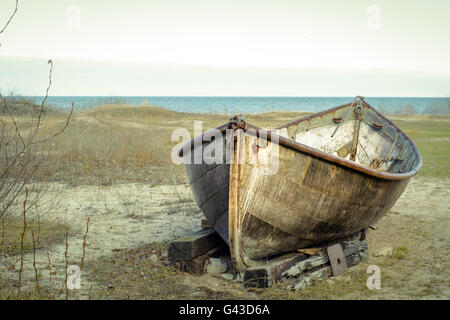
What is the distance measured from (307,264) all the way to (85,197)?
201 inches

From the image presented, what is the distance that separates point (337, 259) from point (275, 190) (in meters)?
1.19

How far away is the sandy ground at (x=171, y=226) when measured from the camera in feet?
14.8

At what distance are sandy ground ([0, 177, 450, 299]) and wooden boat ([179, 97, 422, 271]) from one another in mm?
744

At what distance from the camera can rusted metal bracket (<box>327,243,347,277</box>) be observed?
4.50m

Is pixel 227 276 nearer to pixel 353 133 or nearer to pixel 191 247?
pixel 191 247

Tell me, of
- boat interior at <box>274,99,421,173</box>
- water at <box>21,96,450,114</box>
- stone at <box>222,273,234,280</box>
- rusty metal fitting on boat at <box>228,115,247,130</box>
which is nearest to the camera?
rusty metal fitting on boat at <box>228,115,247,130</box>

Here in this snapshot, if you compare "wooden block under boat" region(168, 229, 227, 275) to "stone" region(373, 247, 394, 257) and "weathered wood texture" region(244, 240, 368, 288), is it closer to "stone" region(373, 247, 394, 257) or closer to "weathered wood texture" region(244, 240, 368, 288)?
"weathered wood texture" region(244, 240, 368, 288)

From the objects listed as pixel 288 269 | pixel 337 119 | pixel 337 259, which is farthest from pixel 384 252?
pixel 337 119

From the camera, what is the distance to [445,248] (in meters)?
5.26

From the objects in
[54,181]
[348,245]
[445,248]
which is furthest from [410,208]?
[54,181]

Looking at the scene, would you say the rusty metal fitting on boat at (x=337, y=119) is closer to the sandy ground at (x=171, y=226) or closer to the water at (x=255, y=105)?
the sandy ground at (x=171, y=226)

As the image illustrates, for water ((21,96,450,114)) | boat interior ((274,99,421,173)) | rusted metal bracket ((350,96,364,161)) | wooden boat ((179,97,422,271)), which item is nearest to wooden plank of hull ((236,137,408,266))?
wooden boat ((179,97,422,271))
